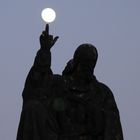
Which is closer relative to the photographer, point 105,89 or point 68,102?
point 68,102

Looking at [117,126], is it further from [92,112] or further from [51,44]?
[51,44]

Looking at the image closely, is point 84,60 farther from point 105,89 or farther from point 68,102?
point 68,102

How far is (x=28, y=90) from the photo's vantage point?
2778 centimetres

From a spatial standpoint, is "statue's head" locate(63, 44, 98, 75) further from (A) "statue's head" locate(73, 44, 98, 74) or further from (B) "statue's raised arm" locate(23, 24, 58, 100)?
(B) "statue's raised arm" locate(23, 24, 58, 100)

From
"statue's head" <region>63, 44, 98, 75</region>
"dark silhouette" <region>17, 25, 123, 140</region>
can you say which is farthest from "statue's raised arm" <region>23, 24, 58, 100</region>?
"statue's head" <region>63, 44, 98, 75</region>

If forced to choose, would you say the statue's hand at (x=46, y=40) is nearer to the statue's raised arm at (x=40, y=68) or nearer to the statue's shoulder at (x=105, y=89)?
the statue's raised arm at (x=40, y=68)

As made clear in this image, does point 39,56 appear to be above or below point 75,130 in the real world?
above

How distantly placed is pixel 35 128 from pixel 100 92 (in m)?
2.04

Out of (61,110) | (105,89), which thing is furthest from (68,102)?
(105,89)

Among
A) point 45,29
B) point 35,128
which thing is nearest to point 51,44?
point 45,29

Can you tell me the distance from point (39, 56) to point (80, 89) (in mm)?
1339

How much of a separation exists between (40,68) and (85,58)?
1135 mm

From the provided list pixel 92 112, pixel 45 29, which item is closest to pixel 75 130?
pixel 92 112

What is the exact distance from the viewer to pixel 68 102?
27.9 m
